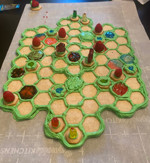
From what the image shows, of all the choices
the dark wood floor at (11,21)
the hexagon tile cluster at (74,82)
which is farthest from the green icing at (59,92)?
the dark wood floor at (11,21)

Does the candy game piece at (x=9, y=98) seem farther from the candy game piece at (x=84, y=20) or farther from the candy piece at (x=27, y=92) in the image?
the candy game piece at (x=84, y=20)

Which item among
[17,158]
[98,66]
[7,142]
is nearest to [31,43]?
[98,66]

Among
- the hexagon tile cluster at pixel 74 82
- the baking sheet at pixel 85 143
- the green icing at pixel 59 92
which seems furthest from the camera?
the green icing at pixel 59 92

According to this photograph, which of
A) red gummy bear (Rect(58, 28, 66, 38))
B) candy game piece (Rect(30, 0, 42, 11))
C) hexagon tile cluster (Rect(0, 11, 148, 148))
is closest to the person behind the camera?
hexagon tile cluster (Rect(0, 11, 148, 148))

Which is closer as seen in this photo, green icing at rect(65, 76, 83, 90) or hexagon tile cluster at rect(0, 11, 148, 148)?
hexagon tile cluster at rect(0, 11, 148, 148)

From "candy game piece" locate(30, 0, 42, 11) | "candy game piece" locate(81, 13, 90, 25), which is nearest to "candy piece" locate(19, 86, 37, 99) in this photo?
"candy game piece" locate(81, 13, 90, 25)

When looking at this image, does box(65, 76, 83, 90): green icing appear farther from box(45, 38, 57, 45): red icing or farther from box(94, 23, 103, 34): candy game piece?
box(94, 23, 103, 34): candy game piece

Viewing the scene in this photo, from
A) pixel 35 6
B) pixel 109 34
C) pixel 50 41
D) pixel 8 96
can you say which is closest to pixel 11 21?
pixel 35 6

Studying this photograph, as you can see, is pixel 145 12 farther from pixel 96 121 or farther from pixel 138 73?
pixel 96 121
